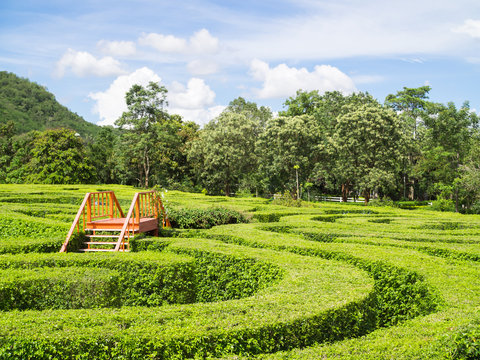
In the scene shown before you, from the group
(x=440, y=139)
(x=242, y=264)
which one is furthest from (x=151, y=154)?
(x=242, y=264)

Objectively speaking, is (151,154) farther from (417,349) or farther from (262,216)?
(417,349)

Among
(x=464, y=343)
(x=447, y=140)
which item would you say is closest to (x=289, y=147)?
(x=447, y=140)

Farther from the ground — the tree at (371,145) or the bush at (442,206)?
the tree at (371,145)

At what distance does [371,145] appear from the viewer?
36.7 m

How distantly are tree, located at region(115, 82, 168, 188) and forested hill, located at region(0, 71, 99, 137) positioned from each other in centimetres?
3337

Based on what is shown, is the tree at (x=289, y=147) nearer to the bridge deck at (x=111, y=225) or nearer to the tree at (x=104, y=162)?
the tree at (x=104, y=162)

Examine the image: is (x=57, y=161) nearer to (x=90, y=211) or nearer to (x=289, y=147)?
(x=289, y=147)

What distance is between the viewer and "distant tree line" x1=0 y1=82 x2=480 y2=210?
121 ft

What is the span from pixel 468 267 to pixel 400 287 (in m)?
1.64

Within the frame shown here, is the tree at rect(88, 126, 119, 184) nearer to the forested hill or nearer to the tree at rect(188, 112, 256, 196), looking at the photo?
the tree at rect(188, 112, 256, 196)

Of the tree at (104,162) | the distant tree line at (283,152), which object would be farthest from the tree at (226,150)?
the tree at (104,162)

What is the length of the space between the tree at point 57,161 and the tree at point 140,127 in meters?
4.92

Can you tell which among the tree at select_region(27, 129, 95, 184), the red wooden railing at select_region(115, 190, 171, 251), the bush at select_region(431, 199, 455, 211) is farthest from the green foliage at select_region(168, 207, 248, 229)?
the tree at select_region(27, 129, 95, 184)

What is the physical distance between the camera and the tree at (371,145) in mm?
36406
